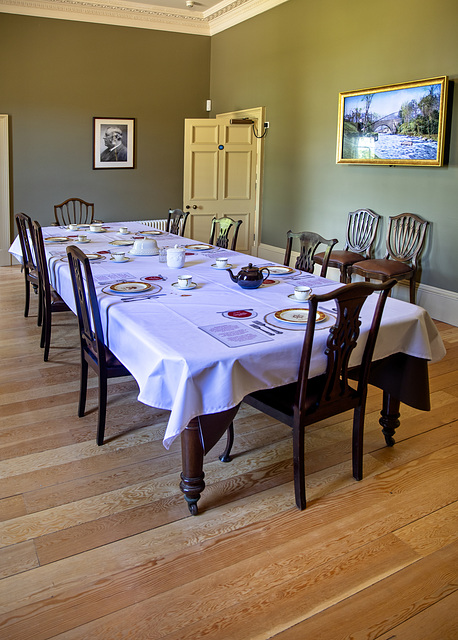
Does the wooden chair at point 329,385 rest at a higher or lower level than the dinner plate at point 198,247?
lower

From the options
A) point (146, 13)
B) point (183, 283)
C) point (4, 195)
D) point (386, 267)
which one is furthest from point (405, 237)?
point (4, 195)

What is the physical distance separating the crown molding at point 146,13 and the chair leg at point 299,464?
6203 millimetres

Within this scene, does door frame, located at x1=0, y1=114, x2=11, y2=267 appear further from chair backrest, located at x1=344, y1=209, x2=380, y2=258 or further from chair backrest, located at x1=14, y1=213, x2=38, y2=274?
chair backrest, located at x1=344, y1=209, x2=380, y2=258

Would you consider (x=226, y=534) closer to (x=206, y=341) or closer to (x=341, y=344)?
(x=206, y=341)

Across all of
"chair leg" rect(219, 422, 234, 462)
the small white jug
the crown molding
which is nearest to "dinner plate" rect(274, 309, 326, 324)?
"chair leg" rect(219, 422, 234, 462)

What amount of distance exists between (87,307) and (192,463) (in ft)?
3.78

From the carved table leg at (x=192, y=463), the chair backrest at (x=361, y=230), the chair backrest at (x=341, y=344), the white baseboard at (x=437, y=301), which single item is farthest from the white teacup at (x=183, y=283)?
the chair backrest at (x=361, y=230)

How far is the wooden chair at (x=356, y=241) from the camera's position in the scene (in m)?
5.61

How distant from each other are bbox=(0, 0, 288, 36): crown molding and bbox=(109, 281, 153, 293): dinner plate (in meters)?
5.26

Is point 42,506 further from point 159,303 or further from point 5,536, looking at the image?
point 159,303

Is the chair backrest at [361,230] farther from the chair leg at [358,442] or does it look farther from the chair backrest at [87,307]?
the chair backrest at [87,307]

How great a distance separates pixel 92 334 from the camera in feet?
9.53

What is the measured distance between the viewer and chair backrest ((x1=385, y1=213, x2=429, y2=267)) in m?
5.21

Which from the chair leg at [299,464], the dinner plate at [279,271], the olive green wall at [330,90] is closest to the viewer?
the chair leg at [299,464]
